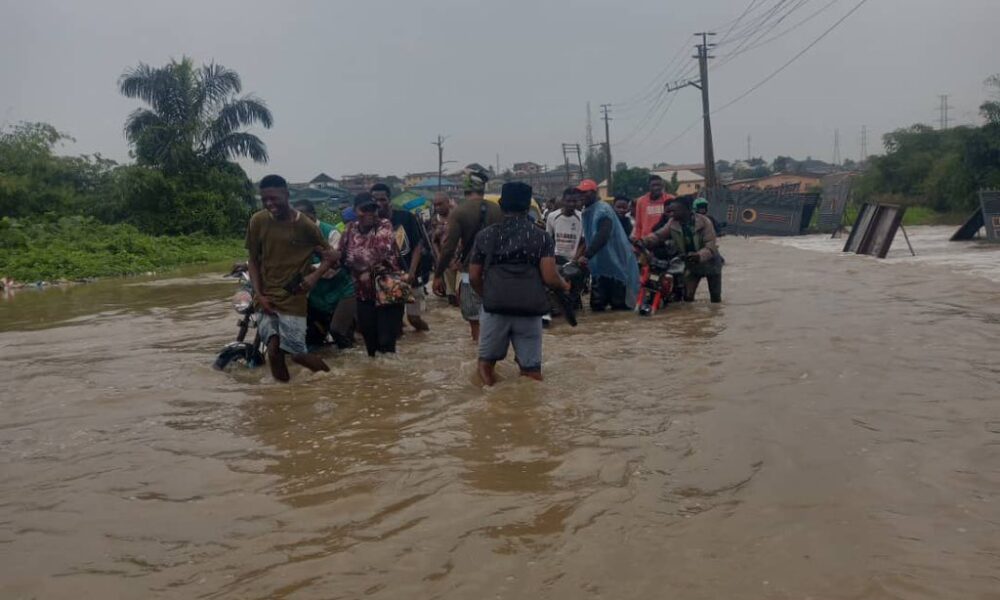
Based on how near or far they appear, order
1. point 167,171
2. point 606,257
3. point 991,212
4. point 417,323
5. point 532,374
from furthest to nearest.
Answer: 1. point 167,171
2. point 991,212
3. point 606,257
4. point 417,323
5. point 532,374

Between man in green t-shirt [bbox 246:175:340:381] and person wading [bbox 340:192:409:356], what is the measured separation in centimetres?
78

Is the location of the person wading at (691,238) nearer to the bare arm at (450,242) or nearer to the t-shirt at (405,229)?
A: the t-shirt at (405,229)

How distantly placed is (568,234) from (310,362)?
3879mm

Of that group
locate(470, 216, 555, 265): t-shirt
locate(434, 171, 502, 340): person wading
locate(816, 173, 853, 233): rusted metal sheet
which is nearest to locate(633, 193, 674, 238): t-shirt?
locate(434, 171, 502, 340): person wading

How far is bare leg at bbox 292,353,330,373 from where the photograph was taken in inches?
271

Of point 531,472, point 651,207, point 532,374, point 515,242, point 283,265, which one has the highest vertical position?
point 651,207

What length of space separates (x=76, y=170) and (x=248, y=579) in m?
37.2

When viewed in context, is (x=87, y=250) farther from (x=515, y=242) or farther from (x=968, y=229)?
(x=515, y=242)

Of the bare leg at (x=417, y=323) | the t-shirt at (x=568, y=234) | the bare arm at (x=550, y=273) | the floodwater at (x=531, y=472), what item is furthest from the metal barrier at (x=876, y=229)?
the bare arm at (x=550, y=273)

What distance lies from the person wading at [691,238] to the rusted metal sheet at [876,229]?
753 centimetres

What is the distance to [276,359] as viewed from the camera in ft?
22.3

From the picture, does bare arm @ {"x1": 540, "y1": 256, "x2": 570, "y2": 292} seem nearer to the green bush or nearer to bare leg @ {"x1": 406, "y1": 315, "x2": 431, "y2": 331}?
bare leg @ {"x1": 406, "y1": 315, "x2": 431, "y2": 331}

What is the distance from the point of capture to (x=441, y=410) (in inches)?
234

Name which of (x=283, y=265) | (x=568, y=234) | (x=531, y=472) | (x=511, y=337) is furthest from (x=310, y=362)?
(x=568, y=234)
